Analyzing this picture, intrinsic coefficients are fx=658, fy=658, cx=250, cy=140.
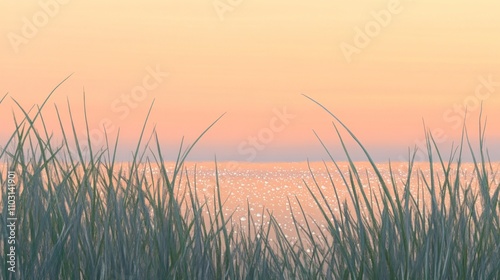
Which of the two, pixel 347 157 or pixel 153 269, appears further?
pixel 153 269

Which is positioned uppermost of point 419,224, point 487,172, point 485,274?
point 487,172

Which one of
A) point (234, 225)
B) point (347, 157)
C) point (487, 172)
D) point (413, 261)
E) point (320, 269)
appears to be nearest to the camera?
point (347, 157)

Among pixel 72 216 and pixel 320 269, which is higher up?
pixel 72 216

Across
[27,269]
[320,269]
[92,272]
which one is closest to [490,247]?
[320,269]

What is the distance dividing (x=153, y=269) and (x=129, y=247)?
19 cm

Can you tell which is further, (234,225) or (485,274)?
(234,225)

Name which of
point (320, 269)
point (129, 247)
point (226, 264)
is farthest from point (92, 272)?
point (320, 269)

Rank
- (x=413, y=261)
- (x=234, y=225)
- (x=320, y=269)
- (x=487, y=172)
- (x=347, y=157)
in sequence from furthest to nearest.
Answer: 1. (x=234, y=225)
2. (x=487, y=172)
3. (x=320, y=269)
4. (x=413, y=261)
5. (x=347, y=157)

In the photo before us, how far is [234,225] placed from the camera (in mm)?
3852

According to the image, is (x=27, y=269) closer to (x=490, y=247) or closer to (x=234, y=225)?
(x=234, y=225)

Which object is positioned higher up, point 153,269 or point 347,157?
point 347,157

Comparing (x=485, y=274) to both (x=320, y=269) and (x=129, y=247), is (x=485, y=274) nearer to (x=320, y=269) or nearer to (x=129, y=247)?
(x=320, y=269)

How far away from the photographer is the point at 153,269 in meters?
2.95

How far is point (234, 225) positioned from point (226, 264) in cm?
63
